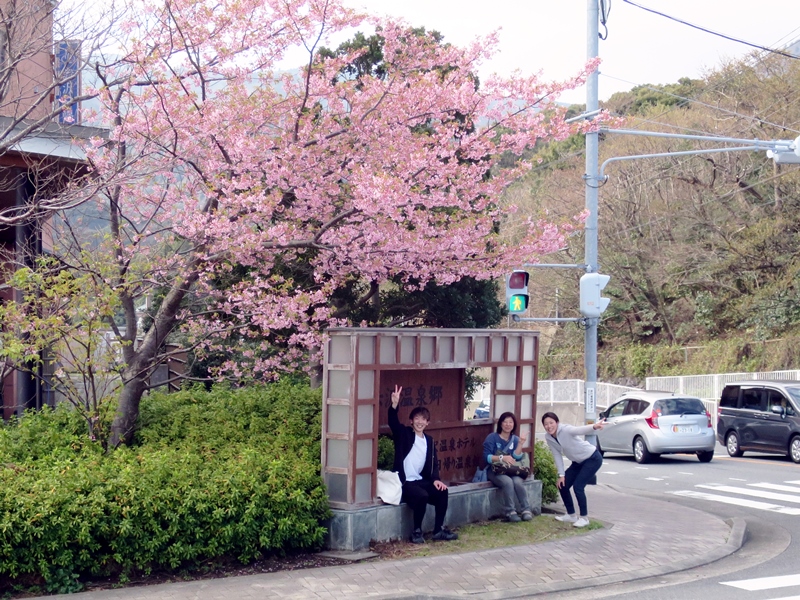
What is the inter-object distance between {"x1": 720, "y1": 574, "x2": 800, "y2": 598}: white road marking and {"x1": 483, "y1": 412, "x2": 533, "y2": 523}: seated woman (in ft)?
9.32

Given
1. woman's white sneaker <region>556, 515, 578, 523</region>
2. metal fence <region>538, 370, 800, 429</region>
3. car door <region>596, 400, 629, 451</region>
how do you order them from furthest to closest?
metal fence <region>538, 370, 800, 429</region> → car door <region>596, 400, 629, 451</region> → woman's white sneaker <region>556, 515, 578, 523</region>

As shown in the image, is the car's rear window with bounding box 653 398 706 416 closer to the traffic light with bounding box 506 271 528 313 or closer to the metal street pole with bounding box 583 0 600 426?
the metal street pole with bounding box 583 0 600 426

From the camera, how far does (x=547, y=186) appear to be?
4125 cm

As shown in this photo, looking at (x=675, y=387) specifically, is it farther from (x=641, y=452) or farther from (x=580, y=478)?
(x=580, y=478)

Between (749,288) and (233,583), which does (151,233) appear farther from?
(749,288)

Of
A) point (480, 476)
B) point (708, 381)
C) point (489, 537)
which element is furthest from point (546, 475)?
point (708, 381)

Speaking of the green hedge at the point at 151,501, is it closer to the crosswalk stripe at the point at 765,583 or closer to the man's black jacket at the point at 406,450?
the man's black jacket at the point at 406,450

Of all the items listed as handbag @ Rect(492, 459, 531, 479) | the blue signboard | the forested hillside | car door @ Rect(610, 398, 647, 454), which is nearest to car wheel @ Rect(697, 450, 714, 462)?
car door @ Rect(610, 398, 647, 454)

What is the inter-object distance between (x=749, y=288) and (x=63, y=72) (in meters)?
30.5

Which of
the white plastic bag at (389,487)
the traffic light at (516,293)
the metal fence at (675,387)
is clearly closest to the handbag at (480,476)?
the white plastic bag at (389,487)

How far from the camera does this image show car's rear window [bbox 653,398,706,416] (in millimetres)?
20594

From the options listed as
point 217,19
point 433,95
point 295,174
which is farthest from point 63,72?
point 433,95

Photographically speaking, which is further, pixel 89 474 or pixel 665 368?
pixel 665 368

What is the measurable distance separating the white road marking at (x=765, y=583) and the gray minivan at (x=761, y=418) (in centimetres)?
1215
